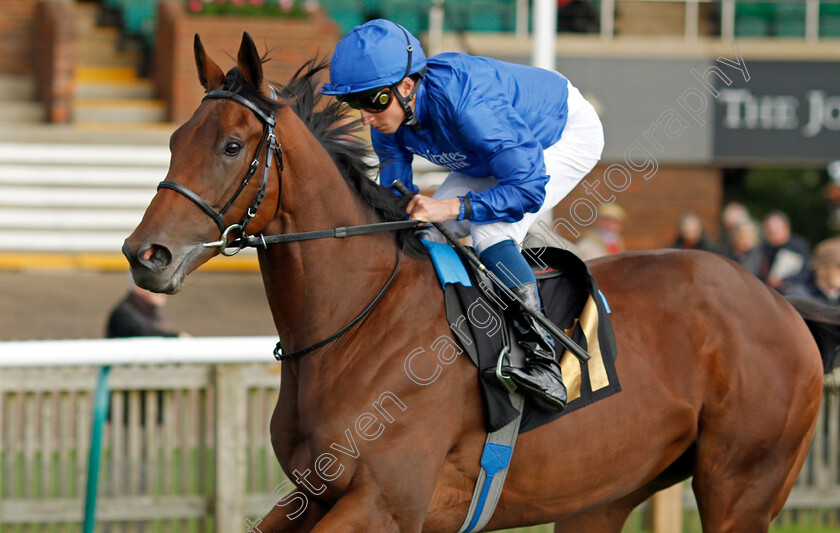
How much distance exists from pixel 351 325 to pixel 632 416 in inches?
38.5

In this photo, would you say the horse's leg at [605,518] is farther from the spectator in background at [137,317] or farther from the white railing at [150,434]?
the spectator in background at [137,317]

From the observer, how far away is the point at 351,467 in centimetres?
263

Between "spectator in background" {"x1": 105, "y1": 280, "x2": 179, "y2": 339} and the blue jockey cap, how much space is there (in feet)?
9.54

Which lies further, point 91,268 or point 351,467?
point 91,268

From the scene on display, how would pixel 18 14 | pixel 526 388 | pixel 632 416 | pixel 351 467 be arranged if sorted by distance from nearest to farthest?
pixel 351 467 < pixel 526 388 < pixel 632 416 < pixel 18 14

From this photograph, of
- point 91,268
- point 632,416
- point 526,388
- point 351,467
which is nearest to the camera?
point 351,467

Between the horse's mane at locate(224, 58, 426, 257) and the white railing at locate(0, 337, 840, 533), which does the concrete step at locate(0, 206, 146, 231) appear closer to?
the white railing at locate(0, 337, 840, 533)

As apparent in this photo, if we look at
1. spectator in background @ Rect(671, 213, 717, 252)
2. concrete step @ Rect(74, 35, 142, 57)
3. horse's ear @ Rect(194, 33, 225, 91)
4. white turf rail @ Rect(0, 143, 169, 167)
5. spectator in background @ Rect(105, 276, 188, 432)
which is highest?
horse's ear @ Rect(194, 33, 225, 91)

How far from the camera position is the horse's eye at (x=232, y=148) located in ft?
8.14

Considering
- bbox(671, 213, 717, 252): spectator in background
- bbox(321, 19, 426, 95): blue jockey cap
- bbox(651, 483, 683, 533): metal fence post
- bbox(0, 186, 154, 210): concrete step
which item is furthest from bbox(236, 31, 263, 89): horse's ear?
bbox(0, 186, 154, 210): concrete step

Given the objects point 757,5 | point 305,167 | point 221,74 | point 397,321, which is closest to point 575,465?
point 397,321

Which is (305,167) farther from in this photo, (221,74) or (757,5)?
(757,5)

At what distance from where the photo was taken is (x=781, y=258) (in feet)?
23.1

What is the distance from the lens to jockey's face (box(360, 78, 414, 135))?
2.81 metres
